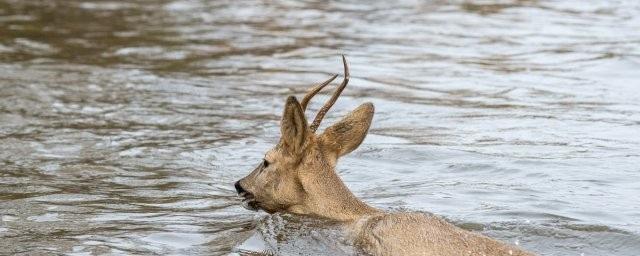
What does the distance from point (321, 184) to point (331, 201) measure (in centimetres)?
14

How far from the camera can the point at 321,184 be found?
885 cm

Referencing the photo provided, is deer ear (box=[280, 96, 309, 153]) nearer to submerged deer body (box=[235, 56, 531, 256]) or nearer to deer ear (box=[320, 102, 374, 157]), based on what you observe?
submerged deer body (box=[235, 56, 531, 256])

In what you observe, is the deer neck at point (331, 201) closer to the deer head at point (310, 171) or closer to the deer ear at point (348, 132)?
the deer head at point (310, 171)

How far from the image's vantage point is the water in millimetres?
9719

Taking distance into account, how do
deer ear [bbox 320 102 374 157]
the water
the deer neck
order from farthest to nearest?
the water
deer ear [bbox 320 102 374 157]
the deer neck

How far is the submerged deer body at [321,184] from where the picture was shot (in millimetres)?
8242

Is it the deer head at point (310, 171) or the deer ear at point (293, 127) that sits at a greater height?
the deer ear at point (293, 127)

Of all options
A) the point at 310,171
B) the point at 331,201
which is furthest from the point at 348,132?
the point at 331,201

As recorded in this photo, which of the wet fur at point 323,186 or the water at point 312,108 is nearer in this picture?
the wet fur at point 323,186

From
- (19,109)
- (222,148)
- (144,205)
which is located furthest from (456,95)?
(144,205)

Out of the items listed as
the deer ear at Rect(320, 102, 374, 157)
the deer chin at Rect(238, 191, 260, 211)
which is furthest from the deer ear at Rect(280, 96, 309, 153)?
the deer chin at Rect(238, 191, 260, 211)

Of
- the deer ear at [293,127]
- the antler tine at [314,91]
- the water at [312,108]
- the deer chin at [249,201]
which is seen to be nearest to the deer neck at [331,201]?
the water at [312,108]

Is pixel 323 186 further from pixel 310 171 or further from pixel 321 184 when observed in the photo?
pixel 310 171

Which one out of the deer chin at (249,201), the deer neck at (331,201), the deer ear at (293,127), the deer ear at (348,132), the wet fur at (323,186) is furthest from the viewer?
the deer chin at (249,201)
